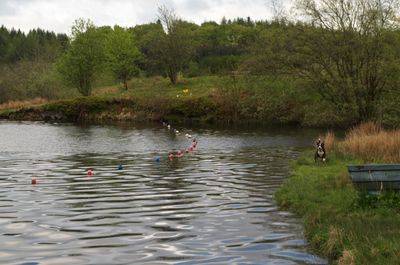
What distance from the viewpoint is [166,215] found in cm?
1458

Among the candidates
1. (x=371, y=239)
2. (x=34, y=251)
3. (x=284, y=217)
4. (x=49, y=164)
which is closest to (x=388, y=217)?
(x=371, y=239)

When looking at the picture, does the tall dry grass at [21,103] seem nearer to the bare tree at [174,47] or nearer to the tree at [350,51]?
the bare tree at [174,47]

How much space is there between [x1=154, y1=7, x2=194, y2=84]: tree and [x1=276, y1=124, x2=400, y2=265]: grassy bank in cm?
6437

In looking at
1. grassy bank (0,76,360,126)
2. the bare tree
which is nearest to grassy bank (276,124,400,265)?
grassy bank (0,76,360,126)

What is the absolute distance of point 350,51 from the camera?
40438 mm

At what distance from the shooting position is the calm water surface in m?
10.9

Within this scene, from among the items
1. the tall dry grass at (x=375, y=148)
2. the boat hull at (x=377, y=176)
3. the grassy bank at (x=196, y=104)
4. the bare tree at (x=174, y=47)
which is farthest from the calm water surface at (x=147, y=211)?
the bare tree at (x=174, y=47)

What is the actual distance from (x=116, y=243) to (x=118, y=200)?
5311mm

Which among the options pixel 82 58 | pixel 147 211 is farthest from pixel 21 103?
pixel 147 211

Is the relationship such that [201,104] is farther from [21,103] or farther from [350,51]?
[21,103]

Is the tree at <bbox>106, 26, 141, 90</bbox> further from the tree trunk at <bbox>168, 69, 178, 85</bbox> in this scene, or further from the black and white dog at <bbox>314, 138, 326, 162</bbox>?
the black and white dog at <bbox>314, 138, 326, 162</bbox>

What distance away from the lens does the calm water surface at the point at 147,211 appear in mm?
10906

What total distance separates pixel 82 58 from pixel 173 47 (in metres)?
15.1

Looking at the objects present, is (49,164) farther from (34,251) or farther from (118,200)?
(34,251)
